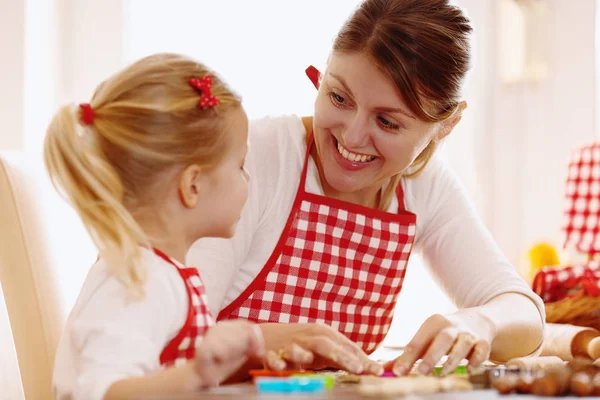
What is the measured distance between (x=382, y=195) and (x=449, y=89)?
0.84ft

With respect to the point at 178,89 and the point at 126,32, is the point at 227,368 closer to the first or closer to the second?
the point at 178,89

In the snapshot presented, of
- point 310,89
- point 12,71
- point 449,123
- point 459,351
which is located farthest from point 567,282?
point 12,71

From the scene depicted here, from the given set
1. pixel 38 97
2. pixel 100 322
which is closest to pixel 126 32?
pixel 38 97

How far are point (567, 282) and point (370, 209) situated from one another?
65 centimetres

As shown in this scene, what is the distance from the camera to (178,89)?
1021 millimetres

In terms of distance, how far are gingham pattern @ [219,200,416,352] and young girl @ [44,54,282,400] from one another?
1.15 ft

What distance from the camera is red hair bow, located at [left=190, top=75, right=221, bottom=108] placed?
3.38 ft

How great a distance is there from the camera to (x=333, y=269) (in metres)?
1.47

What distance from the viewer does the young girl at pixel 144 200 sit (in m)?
0.90

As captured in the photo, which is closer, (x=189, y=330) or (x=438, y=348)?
(x=189, y=330)

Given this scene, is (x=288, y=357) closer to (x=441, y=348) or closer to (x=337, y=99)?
(x=441, y=348)

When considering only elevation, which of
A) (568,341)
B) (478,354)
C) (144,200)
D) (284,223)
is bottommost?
(568,341)

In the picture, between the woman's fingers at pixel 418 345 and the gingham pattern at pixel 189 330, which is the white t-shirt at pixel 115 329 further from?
the woman's fingers at pixel 418 345

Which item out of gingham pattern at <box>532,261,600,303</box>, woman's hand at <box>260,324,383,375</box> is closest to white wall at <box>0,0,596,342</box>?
gingham pattern at <box>532,261,600,303</box>
